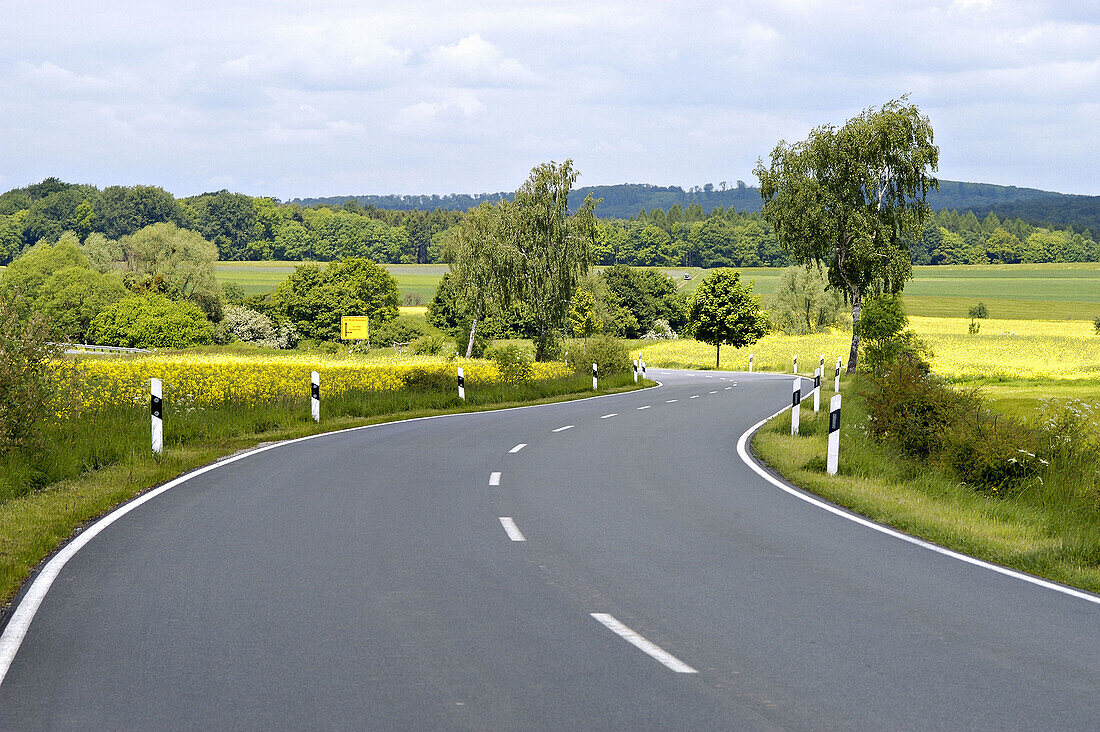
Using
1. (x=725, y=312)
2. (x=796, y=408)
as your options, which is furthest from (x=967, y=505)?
(x=725, y=312)

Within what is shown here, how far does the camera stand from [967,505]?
1270 centimetres

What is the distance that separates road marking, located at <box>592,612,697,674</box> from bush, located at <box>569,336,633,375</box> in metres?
41.3

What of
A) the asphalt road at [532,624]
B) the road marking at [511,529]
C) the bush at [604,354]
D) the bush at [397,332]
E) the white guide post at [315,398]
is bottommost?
the bush at [397,332]

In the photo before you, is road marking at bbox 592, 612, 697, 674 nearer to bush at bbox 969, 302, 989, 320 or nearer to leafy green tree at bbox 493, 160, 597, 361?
leafy green tree at bbox 493, 160, 597, 361

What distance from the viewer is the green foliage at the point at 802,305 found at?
355 feet

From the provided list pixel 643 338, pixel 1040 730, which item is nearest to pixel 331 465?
pixel 1040 730

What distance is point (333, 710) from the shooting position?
5004 millimetres

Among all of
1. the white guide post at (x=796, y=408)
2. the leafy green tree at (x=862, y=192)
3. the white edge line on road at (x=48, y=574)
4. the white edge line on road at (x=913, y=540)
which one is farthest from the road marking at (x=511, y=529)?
the leafy green tree at (x=862, y=192)

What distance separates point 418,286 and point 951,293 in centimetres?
8181

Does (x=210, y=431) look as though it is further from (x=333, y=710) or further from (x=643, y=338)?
(x=643, y=338)

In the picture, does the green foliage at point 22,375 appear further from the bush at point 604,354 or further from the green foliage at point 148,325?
the green foliage at point 148,325

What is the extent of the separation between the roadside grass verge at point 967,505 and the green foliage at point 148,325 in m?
82.2

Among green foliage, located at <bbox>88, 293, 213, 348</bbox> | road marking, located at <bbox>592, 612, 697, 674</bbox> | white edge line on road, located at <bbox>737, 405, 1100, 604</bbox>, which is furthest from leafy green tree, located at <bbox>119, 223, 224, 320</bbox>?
road marking, located at <bbox>592, 612, 697, 674</bbox>

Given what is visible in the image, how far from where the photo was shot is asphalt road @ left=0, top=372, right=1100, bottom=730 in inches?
200
